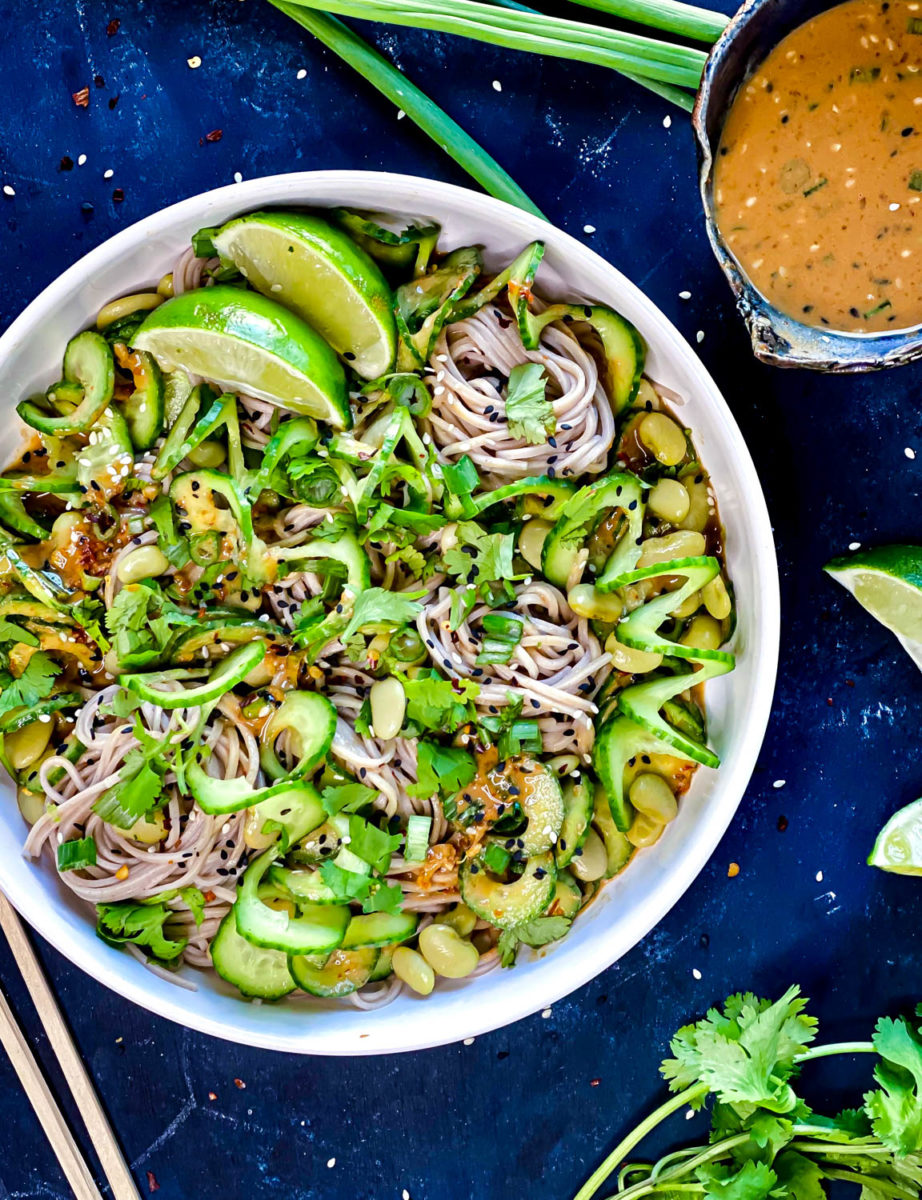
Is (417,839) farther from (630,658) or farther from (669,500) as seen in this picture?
(669,500)

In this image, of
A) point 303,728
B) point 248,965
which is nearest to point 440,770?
point 303,728

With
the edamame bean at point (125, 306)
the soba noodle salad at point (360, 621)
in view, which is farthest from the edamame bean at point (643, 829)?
the edamame bean at point (125, 306)

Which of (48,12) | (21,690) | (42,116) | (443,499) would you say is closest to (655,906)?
(443,499)

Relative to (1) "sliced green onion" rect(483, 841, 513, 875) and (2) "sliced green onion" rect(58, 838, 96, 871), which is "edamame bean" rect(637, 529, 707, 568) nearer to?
(1) "sliced green onion" rect(483, 841, 513, 875)

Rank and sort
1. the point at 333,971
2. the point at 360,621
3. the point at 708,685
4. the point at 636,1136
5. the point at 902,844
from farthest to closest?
the point at 636,1136 → the point at 902,844 → the point at 708,685 → the point at 333,971 → the point at 360,621

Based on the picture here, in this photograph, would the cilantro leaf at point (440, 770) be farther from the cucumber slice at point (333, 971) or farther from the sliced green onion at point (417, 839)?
the cucumber slice at point (333, 971)

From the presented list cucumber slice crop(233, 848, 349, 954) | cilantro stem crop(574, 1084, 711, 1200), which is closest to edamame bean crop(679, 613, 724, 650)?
cucumber slice crop(233, 848, 349, 954)

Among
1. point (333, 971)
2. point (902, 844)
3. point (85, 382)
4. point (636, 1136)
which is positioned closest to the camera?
point (85, 382)
